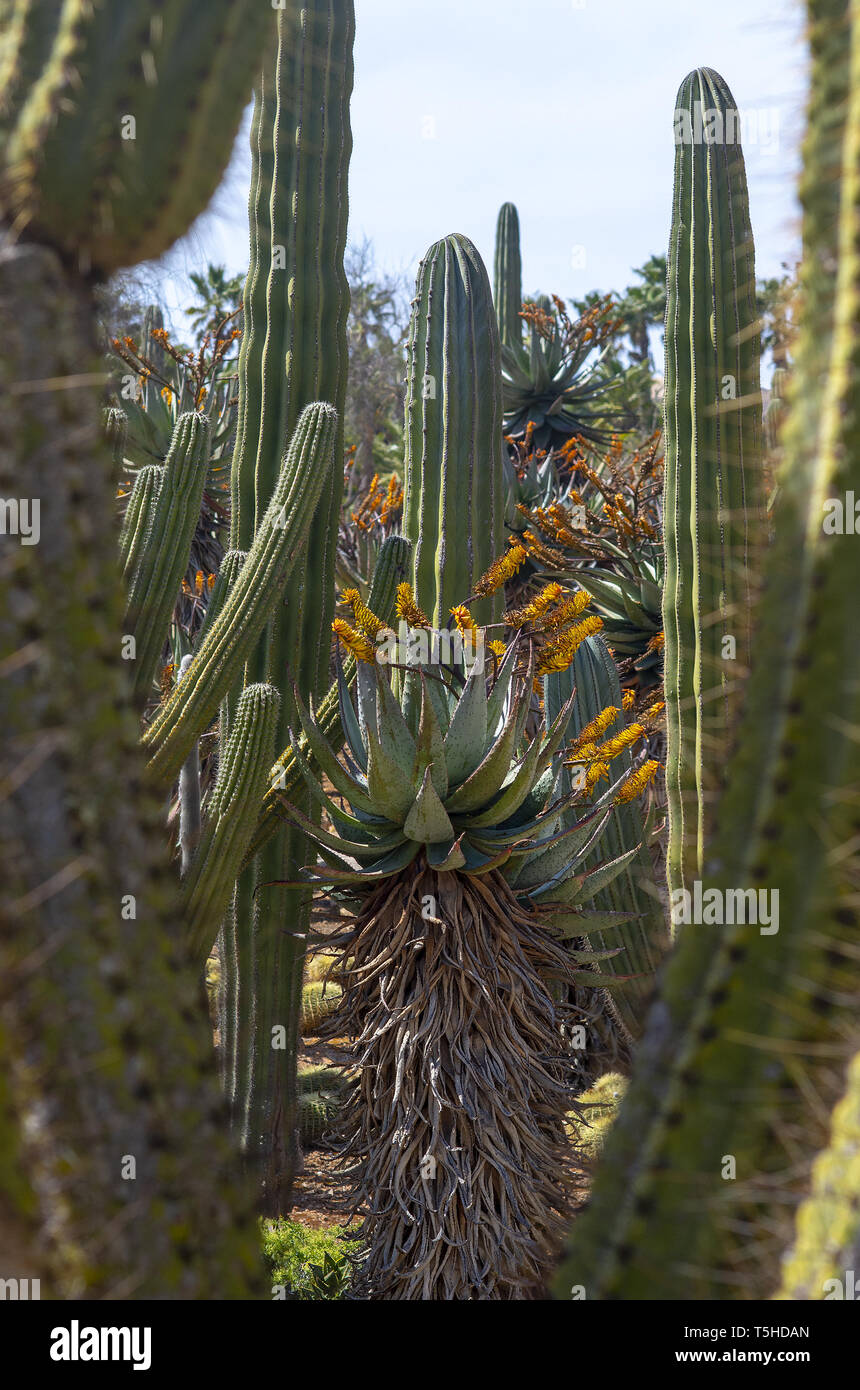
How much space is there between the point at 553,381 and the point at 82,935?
11.0m

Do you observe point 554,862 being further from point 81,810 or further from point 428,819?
point 81,810

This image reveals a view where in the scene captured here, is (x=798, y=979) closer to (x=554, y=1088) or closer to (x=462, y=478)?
(x=554, y=1088)

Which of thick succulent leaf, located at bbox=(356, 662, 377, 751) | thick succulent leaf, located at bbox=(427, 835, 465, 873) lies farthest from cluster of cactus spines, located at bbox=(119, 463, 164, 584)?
thick succulent leaf, located at bbox=(427, 835, 465, 873)

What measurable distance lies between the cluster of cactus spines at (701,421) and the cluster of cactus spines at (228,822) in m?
1.42

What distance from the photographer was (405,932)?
3.49 meters

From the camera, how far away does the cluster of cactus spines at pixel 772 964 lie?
1209 mm

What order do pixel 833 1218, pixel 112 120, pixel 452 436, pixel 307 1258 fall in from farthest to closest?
1. pixel 307 1258
2. pixel 452 436
3. pixel 112 120
4. pixel 833 1218

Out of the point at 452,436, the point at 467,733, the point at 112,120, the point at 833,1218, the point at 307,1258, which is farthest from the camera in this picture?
the point at 307,1258

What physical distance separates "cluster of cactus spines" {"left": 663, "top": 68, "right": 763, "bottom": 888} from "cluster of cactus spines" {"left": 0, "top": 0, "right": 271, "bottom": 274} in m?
2.67

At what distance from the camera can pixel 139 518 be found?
3826 mm

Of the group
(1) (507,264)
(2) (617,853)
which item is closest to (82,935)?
(2) (617,853)

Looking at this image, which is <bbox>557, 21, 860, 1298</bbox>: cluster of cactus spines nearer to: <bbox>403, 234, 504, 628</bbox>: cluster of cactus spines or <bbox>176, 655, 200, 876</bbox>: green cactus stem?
<bbox>403, 234, 504, 628</bbox>: cluster of cactus spines

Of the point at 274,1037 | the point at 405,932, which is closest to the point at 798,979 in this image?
the point at 405,932

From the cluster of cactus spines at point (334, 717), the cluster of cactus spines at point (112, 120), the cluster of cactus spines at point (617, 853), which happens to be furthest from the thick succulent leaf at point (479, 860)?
the cluster of cactus spines at point (112, 120)
